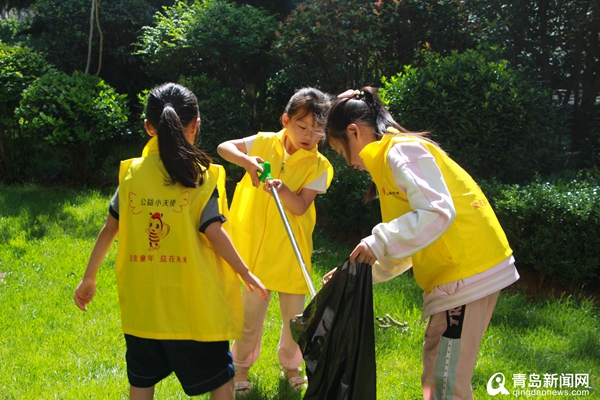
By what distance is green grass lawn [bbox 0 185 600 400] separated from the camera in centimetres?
343

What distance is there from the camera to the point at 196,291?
2.52 m

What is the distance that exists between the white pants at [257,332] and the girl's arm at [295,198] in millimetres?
479

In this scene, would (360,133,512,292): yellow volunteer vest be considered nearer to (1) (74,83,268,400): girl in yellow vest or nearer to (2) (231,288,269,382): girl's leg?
(1) (74,83,268,400): girl in yellow vest

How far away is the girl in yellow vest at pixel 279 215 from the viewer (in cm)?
325

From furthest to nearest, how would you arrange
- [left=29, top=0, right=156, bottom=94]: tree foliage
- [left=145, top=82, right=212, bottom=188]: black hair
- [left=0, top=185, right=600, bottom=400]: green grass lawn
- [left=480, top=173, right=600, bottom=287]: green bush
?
1. [left=29, top=0, right=156, bottom=94]: tree foliage
2. [left=480, top=173, right=600, bottom=287]: green bush
3. [left=0, top=185, right=600, bottom=400]: green grass lawn
4. [left=145, top=82, right=212, bottom=188]: black hair

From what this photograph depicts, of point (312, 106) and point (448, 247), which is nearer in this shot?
point (448, 247)

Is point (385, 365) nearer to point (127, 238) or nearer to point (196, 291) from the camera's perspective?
point (196, 291)

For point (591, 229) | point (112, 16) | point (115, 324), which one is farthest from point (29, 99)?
point (591, 229)

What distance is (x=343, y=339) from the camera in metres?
2.44

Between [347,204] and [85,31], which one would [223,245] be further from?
[85,31]

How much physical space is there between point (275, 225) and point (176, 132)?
938 mm

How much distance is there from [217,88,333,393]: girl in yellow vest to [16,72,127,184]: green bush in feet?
14.1

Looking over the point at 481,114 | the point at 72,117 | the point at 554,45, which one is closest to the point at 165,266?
the point at 481,114

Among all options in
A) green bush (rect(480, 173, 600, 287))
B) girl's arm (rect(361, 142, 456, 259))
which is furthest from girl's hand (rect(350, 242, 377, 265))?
green bush (rect(480, 173, 600, 287))
